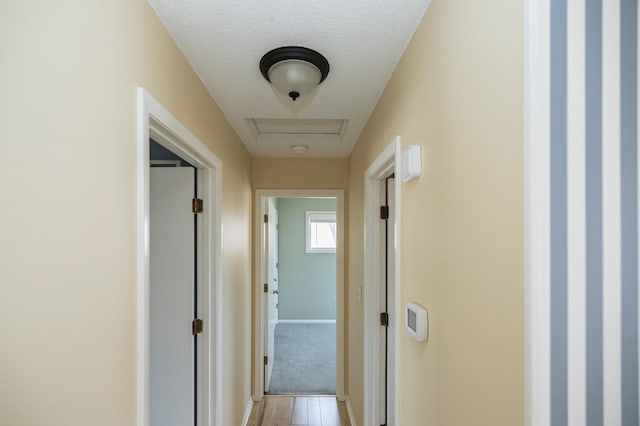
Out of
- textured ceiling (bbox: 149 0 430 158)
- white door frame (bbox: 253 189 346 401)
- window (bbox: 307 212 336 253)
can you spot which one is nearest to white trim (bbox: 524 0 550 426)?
textured ceiling (bbox: 149 0 430 158)

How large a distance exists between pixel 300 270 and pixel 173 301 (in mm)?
4177

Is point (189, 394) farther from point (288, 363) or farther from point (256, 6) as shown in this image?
point (288, 363)

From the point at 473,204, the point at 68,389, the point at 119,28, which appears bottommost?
the point at 68,389

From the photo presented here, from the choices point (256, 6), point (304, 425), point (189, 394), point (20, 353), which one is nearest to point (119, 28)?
point (256, 6)

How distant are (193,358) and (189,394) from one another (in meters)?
0.21

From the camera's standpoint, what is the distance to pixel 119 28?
971 millimetres

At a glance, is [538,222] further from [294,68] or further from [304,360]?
[304,360]

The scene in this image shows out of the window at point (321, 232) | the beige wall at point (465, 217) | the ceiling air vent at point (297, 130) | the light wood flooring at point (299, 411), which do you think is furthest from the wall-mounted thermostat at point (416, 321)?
the window at point (321, 232)

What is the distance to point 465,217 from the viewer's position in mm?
916

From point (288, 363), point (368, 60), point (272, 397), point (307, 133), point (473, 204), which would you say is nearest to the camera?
point (473, 204)

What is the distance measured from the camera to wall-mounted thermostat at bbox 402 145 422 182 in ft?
4.15

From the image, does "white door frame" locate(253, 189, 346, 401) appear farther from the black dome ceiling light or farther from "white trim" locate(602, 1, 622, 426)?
"white trim" locate(602, 1, 622, 426)

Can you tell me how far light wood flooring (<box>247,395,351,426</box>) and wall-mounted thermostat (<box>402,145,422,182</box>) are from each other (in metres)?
2.64

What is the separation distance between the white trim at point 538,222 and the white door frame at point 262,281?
9.50 ft
